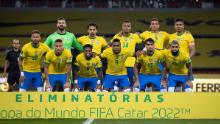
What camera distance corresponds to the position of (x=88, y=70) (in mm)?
10719

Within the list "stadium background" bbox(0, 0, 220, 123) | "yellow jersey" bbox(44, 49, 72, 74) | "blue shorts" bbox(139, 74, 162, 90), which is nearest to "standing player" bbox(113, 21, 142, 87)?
"blue shorts" bbox(139, 74, 162, 90)

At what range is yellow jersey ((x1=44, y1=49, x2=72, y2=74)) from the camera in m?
10.2

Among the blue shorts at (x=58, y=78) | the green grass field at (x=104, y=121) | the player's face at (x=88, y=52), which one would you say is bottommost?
the green grass field at (x=104, y=121)

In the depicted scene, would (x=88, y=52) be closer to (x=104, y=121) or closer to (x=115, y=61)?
(x=115, y=61)

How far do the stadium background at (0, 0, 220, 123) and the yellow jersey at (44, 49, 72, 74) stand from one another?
1397cm

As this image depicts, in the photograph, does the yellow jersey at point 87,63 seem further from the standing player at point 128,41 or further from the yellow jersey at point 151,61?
the yellow jersey at point 151,61

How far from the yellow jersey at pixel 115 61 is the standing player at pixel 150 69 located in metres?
0.39

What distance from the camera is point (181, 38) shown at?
35.9 feet

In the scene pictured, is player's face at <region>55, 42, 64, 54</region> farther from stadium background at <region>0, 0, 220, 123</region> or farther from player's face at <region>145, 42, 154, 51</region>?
stadium background at <region>0, 0, 220, 123</region>

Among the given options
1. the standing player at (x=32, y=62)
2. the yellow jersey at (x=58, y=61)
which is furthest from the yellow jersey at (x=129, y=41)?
the standing player at (x=32, y=62)

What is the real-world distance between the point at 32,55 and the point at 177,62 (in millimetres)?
3264

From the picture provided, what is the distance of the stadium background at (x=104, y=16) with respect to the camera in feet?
81.3

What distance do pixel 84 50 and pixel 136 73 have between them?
1273mm

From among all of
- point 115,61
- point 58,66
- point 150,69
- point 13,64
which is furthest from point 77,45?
point 13,64
